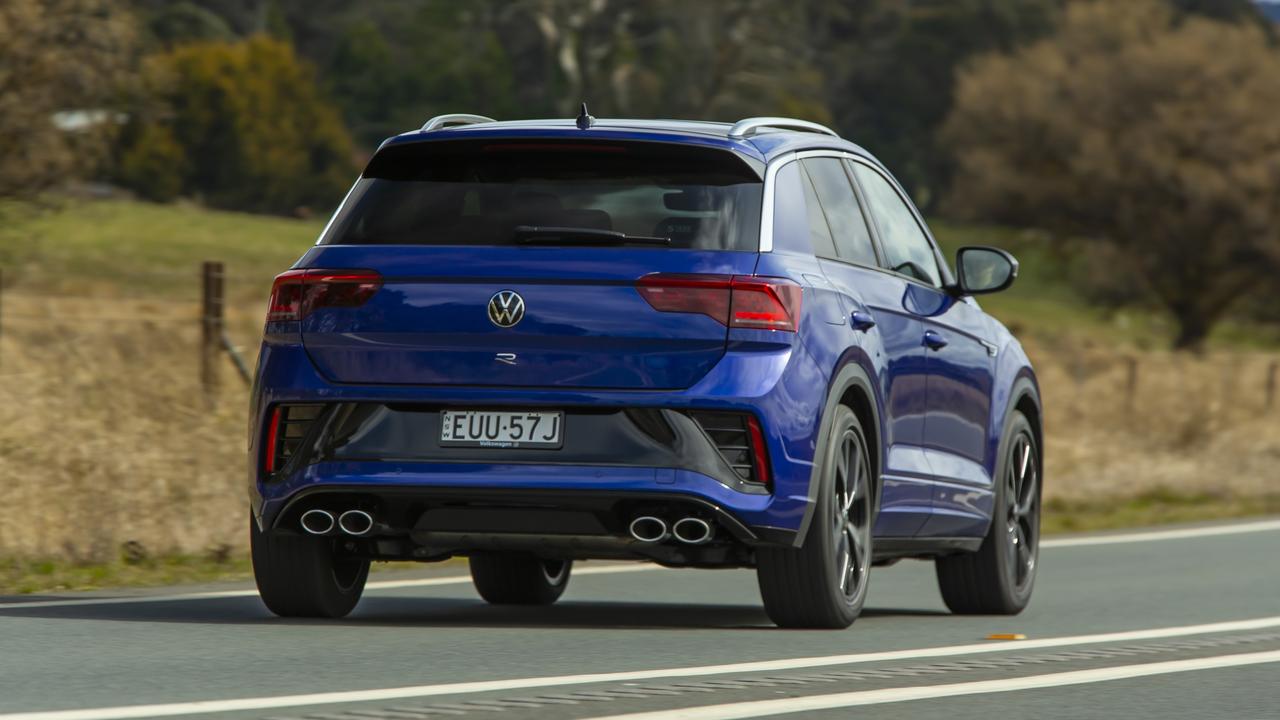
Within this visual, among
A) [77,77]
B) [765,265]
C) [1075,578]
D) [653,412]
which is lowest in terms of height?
[1075,578]

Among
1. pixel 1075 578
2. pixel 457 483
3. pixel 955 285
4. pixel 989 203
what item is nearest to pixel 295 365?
pixel 457 483

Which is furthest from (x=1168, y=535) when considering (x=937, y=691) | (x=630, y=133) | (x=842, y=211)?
(x=937, y=691)

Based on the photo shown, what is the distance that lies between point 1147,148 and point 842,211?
4324 centimetres

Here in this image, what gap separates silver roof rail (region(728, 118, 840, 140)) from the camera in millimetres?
8430

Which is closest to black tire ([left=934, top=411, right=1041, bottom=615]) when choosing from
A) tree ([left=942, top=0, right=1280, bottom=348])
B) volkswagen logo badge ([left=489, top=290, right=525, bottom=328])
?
volkswagen logo badge ([left=489, top=290, right=525, bottom=328])

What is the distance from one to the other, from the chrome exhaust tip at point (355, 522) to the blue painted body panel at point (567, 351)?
152mm

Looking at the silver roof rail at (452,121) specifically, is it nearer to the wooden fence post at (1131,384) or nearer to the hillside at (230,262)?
the wooden fence post at (1131,384)

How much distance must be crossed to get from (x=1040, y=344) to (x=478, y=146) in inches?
1152

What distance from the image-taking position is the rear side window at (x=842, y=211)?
8.84 meters

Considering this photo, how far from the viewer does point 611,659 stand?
7.48 meters

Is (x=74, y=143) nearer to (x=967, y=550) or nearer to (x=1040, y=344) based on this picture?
(x=967, y=550)

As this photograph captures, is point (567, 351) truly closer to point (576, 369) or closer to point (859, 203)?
point (576, 369)

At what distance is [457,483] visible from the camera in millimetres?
7840

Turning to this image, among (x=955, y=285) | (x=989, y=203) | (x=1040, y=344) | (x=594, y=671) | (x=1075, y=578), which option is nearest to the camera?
(x=594, y=671)
